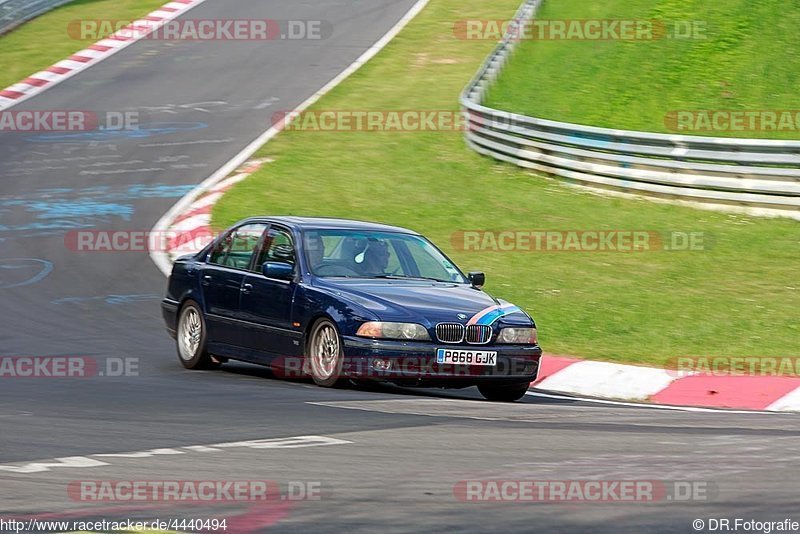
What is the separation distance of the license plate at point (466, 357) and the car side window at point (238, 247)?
238cm

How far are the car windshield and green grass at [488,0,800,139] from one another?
13.1 metres

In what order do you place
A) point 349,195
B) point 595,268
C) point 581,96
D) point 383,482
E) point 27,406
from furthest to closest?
1. point 581,96
2. point 349,195
3. point 595,268
4. point 27,406
5. point 383,482

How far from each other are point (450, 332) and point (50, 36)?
92.7ft

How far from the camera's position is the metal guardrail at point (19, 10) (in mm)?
36812

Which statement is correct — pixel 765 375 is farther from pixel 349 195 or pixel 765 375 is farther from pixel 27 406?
pixel 349 195

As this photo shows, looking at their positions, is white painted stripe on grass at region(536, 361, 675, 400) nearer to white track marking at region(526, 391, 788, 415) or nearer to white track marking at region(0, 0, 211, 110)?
white track marking at region(526, 391, 788, 415)

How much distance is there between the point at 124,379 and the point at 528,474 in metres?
5.34

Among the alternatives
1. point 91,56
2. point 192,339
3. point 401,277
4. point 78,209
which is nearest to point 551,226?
point 78,209

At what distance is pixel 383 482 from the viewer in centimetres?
635

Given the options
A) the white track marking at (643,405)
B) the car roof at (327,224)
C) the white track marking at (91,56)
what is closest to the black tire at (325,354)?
the car roof at (327,224)

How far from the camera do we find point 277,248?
11.7 m

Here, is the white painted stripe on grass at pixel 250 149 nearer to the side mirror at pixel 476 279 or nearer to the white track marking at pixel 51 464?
the side mirror at pixel 476 279

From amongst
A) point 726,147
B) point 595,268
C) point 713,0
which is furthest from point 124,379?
point 713,0

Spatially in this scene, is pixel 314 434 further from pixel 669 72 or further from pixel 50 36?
pixel 50 36
